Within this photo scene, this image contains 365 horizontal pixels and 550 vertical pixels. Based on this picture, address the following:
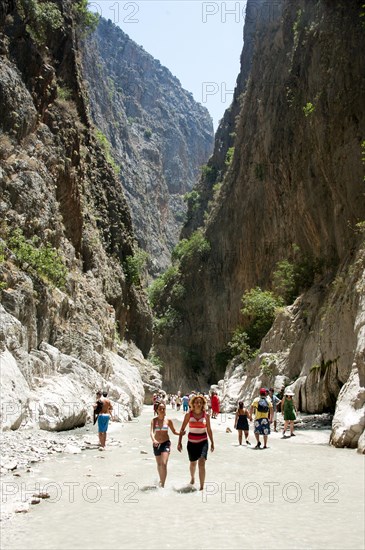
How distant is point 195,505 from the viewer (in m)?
7.12

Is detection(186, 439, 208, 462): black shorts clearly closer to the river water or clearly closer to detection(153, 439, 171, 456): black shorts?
detection(153, 439, 171, 456): black shorts

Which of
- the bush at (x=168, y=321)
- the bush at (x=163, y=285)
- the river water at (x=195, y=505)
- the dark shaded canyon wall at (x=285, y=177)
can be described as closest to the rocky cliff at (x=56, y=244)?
the river water at (x=195, y=505)

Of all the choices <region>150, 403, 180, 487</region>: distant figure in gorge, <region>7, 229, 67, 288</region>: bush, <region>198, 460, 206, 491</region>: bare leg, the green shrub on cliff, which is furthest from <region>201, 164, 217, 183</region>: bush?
<region>198, 460, 206, 491</region>: bare leg

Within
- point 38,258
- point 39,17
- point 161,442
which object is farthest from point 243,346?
point 161,442

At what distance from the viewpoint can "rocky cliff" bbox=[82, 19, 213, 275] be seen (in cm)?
9338

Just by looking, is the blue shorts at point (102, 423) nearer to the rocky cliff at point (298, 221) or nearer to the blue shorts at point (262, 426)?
the blue shorts at point (262, 426)

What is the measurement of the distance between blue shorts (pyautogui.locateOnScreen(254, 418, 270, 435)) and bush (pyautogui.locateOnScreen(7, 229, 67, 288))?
11.6 m

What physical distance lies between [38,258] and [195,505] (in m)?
16.1

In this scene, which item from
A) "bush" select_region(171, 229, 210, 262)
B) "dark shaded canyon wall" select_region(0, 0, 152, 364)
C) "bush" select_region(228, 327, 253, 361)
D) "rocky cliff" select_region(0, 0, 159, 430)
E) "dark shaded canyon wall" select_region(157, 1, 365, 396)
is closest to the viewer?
"rocky cliff" select_region(0, 0, 159, 430)

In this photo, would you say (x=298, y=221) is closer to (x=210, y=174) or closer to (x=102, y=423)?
(x=102, y=423)

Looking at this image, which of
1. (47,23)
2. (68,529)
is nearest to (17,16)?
(47,23)

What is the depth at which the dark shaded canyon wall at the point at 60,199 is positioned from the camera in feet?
74.0

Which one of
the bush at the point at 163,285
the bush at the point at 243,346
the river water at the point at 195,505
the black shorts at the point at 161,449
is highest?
the bush at the point at 163,285

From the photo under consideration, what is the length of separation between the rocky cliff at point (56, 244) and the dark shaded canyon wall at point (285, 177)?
32.1ft
